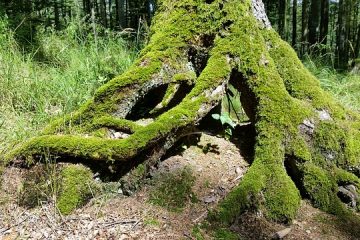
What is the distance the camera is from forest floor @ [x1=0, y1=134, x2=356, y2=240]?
2.33m

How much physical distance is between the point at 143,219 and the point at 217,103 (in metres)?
1.13

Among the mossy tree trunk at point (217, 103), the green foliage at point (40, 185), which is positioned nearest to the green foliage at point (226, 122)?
the mossy tree trunk at point (217, 103)

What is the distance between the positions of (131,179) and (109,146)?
318 millimetres

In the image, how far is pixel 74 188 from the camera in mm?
2547

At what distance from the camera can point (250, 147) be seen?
10.3ft

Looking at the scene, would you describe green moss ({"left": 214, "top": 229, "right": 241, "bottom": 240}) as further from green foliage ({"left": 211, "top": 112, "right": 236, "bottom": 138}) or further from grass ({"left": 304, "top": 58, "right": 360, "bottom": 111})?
grass ({"left": 304, "top": 58, "right": 360, "bottom": 111})

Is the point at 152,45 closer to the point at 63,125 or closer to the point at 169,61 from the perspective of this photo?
the point at 169,61

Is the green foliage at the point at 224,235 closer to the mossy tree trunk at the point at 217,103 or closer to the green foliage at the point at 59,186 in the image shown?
the mossy tree trunk at the point at 217,103

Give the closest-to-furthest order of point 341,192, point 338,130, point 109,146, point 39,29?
point 109,146, point 341,192, point 338,130, point 39,29

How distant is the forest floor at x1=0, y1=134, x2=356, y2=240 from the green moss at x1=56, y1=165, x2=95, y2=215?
52 mm

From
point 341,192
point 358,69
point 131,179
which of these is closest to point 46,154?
point 131,179

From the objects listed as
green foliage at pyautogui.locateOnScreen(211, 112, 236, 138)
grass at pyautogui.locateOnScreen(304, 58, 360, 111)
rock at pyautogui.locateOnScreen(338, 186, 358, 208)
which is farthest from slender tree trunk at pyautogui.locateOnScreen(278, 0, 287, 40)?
rock at pyautogui.locateOnScreen(338, 186, 358, 208)

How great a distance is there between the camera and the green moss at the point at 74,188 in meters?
2.49

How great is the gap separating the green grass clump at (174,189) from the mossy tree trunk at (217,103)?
0.61 feet
